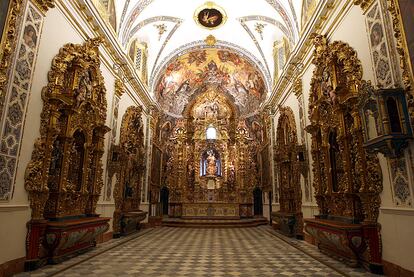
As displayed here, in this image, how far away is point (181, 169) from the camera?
2080 centimetres

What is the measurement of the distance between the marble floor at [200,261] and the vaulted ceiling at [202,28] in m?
8.35

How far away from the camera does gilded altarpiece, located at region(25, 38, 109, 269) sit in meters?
6.27

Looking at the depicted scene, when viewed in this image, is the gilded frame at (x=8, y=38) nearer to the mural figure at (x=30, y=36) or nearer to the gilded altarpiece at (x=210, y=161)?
the mural figure at (x=30, y=36)

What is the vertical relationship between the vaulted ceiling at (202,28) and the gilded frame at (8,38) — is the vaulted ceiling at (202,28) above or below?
above

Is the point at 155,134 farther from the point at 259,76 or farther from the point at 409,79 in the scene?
the point at 409,79

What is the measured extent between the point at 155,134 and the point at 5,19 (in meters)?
13.5

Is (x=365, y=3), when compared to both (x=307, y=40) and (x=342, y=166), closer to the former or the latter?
(x=307, y=40)

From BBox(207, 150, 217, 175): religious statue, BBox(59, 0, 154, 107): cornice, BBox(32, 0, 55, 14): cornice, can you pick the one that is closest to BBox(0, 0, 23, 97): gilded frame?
BBox(32, 0, 55, 14): cornice

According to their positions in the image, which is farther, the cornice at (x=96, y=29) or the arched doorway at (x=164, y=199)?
the arched doorway at (x=164, y=199)

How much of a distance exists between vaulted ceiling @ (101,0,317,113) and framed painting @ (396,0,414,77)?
5705 mm

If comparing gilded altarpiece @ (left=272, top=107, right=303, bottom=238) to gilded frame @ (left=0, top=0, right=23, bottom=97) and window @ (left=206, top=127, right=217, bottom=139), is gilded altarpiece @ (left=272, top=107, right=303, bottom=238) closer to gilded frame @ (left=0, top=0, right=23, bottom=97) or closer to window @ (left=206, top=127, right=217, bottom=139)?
window @ (left=206, top=127, right=217, bottom=139)

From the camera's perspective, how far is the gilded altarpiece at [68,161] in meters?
6.27

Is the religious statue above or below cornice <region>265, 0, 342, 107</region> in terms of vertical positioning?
below

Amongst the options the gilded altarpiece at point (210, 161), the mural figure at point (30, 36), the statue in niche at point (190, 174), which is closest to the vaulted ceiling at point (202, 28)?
the gilded altarpiece at point (210, 161)
